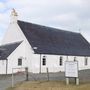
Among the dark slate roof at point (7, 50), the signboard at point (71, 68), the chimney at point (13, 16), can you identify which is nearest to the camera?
the signboard at point (71, 68)

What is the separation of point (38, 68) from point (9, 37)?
964 cm

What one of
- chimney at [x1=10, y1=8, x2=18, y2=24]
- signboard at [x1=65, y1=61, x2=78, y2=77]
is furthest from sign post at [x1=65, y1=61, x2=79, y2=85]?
chimney at [x1=10, y1=8, x2=18, y2=24]

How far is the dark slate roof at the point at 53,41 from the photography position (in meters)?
46.4

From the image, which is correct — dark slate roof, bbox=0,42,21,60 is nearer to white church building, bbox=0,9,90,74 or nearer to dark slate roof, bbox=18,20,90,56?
white church building, bbox=0,9,90,74

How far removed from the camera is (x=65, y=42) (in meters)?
53.5

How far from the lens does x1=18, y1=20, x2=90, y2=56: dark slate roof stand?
46.4 m

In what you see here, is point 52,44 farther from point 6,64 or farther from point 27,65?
point 6,64

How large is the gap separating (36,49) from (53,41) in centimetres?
669

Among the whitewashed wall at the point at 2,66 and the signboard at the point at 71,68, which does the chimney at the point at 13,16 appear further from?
the signboard at the point at 71,68

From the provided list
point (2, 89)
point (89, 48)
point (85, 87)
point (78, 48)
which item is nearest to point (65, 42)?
point (78, 48)

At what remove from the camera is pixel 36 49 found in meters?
44.7

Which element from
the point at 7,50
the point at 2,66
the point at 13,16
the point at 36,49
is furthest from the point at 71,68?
the point at 13,16

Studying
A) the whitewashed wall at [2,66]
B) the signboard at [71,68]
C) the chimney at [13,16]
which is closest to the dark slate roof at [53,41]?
the chimney at [13,16]

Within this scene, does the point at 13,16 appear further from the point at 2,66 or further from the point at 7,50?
the point at 2,66
